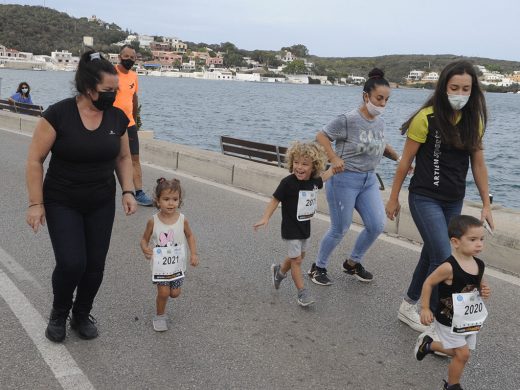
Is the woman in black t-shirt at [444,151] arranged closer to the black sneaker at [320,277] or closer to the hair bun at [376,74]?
the hair bun at [376,74]

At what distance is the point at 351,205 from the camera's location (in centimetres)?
516

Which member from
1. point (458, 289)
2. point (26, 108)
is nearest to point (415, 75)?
point (26, 108)

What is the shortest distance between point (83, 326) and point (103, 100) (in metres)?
1.57

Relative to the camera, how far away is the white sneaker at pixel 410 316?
439 centimetres

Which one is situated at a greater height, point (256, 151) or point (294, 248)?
point (294, 248)

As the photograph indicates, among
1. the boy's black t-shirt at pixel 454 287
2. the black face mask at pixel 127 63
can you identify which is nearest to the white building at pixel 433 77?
the boy's black t-shirt at pixel 454 287

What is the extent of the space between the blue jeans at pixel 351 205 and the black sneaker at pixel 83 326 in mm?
2131

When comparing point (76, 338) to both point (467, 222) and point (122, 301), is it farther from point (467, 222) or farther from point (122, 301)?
point (467, 222)

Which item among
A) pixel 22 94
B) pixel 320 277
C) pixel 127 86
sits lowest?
pixel 22 94

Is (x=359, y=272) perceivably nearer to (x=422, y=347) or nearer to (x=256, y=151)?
(x=422, y=347)

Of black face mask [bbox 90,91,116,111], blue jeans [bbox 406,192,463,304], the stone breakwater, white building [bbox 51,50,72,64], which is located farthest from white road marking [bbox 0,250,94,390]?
white building [bbox 51,50,72,64]

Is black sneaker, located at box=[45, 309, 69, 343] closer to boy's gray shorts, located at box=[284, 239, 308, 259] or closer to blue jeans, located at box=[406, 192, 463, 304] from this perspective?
boy's gray shorts, located at box=[284, 239, 308, 259]

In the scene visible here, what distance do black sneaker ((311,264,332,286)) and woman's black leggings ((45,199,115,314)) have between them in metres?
2.07

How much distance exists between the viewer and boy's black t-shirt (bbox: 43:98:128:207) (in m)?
3.62
